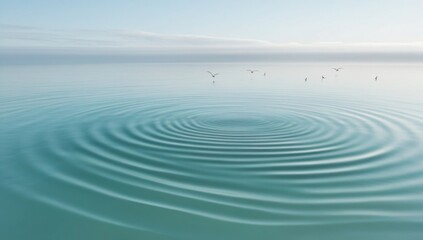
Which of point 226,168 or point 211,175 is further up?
point 226,168

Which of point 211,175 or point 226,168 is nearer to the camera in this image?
point 211,175

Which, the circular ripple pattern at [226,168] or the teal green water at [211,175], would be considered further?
the circular ripple pattern at [226,168]

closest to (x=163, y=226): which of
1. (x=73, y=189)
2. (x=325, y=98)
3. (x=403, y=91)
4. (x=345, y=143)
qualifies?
(x=73, y=189)

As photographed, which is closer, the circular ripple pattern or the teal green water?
the teal green water

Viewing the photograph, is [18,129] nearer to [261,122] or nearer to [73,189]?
[73,189]
